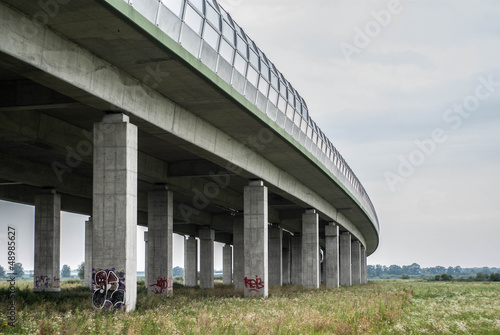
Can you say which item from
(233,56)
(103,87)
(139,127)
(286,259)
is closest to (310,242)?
(233,56)

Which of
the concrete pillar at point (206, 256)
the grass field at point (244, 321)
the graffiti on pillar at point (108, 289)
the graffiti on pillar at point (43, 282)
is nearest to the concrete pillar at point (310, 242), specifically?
the concrete pillar at point (206, 256)

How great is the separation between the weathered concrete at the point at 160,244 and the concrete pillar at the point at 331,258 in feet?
87.1

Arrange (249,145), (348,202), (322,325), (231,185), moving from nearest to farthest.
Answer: (322,325) → (249,145) → (231,185) → (348,202)

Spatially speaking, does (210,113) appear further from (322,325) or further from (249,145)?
(322,325)

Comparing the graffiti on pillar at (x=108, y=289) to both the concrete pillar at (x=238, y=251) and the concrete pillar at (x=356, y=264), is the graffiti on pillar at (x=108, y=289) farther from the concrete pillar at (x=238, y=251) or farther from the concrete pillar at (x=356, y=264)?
the concrete pillar at (x=356, y=264)

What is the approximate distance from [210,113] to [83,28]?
10087 mm

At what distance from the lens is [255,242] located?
37.1 meters

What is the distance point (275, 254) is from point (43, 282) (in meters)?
30.0

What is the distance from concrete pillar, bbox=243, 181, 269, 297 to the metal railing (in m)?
4.22

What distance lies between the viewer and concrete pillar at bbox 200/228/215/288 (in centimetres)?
6900

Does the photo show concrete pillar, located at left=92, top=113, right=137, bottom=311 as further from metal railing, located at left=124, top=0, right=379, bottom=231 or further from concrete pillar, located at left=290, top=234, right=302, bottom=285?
concrete pillar, located at left=290, top=234, right=302, bottom=285

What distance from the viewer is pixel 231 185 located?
153 ft

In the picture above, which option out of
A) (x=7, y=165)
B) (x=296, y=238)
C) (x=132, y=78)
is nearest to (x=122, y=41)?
(x=132, y=78)

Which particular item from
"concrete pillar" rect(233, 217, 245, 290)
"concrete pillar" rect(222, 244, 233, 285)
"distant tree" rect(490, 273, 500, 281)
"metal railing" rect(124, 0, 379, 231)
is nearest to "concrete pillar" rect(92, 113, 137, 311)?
"metal railing" rect(124, 0, 379, 231)
